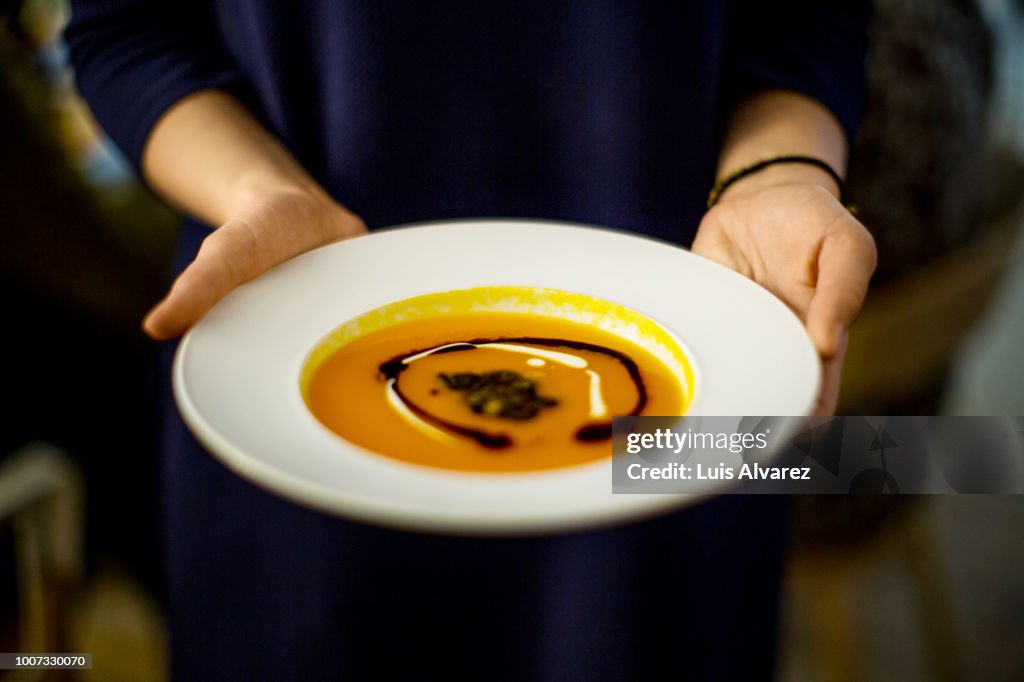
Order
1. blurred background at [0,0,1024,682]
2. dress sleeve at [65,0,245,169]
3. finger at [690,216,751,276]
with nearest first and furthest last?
finger at [690,216,751,276]
dress sleeve at [65,0,245,169]
blurred background at [0,0,1024,682]

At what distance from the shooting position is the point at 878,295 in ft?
5.55

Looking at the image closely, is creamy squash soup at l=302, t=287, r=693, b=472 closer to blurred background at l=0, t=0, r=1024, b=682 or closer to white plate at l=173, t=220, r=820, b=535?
white plate at l=173, t=220, r=820, b=535

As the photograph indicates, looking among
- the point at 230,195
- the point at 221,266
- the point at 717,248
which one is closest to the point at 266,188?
the point at 230,195

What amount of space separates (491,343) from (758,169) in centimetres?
39

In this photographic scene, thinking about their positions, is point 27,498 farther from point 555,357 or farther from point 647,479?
point 647,479

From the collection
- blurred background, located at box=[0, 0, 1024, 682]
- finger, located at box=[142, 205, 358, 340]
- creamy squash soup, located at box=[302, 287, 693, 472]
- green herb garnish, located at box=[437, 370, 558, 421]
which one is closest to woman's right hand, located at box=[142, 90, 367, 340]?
finger, located at box=[142, 205, 358, 340]

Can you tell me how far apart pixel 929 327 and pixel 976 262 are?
0.18 metres

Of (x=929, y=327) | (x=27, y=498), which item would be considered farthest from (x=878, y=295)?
(x=27, y=498)

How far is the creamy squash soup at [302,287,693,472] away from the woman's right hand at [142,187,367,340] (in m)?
0.11

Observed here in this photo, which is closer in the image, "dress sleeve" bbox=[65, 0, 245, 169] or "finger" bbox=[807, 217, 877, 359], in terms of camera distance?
"finger" bbox=[807, 217, 877, 359]

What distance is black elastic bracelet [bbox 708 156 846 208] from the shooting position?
1.03 m

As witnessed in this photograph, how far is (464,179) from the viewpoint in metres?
1.07

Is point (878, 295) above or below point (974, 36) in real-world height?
below

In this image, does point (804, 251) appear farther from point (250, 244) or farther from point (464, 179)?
point (250, 244)
